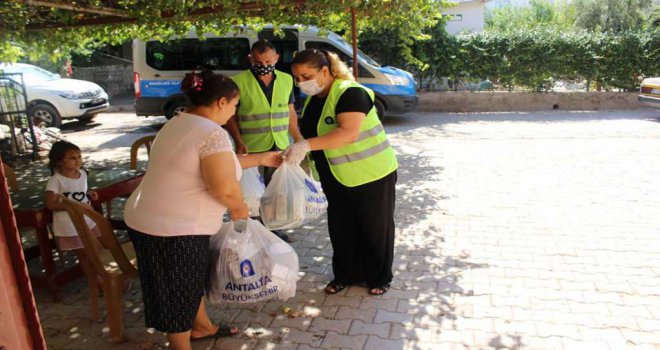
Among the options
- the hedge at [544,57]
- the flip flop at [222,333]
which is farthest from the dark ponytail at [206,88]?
the hedge at [544,57]

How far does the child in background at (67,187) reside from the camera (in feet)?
11.6

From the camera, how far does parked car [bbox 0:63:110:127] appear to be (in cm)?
1136

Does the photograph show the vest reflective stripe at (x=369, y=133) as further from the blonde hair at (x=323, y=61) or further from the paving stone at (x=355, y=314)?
the paving stone at (x=355, y=314)

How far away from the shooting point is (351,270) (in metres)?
3.69

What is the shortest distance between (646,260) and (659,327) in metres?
1.11

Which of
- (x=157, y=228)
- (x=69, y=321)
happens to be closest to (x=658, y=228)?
(x=157, y=228)

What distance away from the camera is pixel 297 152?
314 cm

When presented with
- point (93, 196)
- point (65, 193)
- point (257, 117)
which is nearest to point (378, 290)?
point (257, 117)

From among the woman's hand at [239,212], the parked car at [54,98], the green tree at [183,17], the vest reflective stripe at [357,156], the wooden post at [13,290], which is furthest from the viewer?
the parked car at [54,98]

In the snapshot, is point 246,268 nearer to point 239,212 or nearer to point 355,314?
point 239,212

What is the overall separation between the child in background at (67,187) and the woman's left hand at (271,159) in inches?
52.0

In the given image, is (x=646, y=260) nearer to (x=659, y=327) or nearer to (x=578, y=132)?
(x=659, y=327)

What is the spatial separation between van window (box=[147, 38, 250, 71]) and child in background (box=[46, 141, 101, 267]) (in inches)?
299

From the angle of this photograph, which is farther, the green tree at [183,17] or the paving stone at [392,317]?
the green tree at [183,17]
